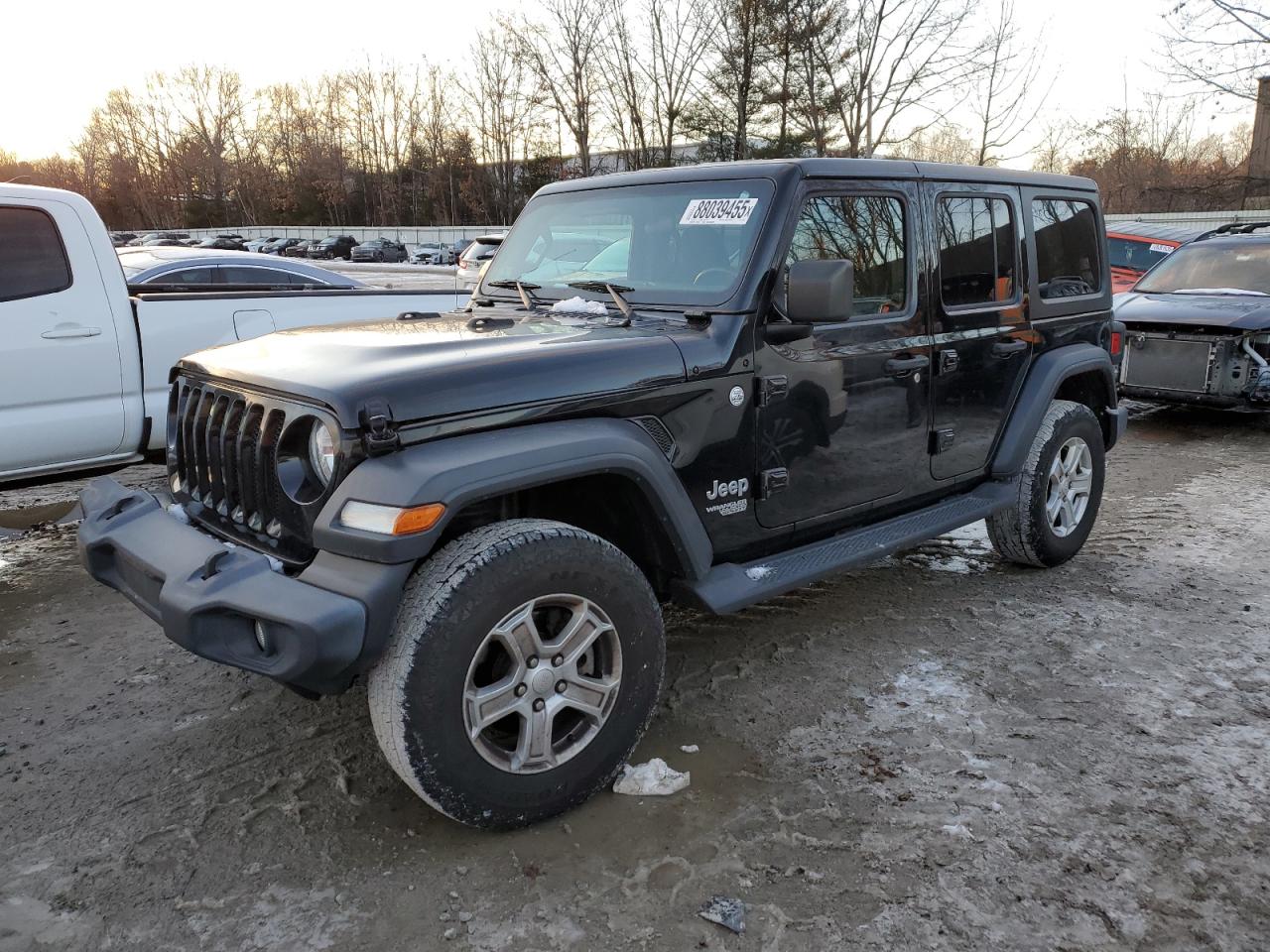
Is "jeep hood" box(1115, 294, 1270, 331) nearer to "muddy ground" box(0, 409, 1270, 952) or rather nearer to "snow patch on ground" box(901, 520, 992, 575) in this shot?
"snow patch on ground" box(901, 520, 992, 575)

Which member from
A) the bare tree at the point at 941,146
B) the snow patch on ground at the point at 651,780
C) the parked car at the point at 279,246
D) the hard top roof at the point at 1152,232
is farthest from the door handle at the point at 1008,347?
the parked car at the point at 279,246

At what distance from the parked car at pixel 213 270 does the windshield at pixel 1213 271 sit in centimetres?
824

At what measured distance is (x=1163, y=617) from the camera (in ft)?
14.7

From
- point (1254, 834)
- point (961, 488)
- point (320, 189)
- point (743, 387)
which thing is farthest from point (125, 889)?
point (320, 189)

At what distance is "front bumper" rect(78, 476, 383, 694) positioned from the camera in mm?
2363

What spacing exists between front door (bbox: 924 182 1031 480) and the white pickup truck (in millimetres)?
2822

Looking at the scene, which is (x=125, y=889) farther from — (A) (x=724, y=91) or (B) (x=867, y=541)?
(A) (x=724, y=91)

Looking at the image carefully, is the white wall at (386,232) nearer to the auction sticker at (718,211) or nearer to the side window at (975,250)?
the side window at (975,250)

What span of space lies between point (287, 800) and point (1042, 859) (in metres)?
2.34

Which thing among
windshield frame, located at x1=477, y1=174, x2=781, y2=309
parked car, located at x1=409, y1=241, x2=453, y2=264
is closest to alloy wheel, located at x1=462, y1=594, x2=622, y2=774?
windshield frame, located at x1=477, y1=174, x2=781, y2=309

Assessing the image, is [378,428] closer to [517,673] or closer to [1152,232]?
[517,673]

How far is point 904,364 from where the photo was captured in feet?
12.7

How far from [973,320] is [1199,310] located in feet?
18.4

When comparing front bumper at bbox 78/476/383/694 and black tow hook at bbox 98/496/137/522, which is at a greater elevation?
black tow hook at bbox 98/496/137/522
